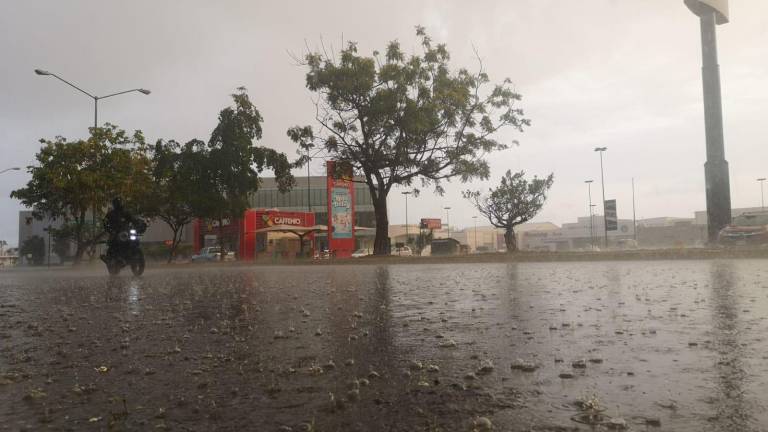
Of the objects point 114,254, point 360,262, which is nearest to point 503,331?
point 114,254

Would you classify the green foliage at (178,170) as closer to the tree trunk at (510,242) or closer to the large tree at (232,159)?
the large tree at (232,159)

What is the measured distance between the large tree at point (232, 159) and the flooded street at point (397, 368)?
27513mm

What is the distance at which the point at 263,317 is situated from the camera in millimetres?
5230

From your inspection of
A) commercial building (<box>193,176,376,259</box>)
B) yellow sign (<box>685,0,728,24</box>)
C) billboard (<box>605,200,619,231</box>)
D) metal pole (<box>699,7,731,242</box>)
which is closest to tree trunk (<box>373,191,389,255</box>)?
commercial building (<box>193,176,376,259</box>)

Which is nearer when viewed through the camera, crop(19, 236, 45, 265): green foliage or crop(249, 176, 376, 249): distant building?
crop(249, 176, 376, 249): distant building

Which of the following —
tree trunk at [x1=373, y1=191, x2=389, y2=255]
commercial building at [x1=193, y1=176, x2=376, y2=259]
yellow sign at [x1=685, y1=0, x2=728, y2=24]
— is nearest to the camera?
tree trunk at [x1=373, y1=191, x2=389, y2=255]

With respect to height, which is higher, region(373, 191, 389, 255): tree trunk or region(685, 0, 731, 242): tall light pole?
region(685, 0, 731, 242): tall light pole

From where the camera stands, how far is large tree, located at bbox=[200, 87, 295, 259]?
1281 inches

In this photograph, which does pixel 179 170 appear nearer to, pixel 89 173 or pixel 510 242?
pixel 89 173

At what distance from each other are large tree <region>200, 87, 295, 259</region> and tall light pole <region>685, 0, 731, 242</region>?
24.0 m

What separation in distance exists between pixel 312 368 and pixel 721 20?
3637 centimetres

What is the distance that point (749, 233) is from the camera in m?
21.9

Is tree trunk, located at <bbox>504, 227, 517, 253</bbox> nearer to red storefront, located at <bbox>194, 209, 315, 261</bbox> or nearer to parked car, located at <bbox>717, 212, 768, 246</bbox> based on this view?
parked car, located at <bbox>717, 212, 768, 246</bbox>

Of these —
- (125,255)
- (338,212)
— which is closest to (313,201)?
(338,212)
